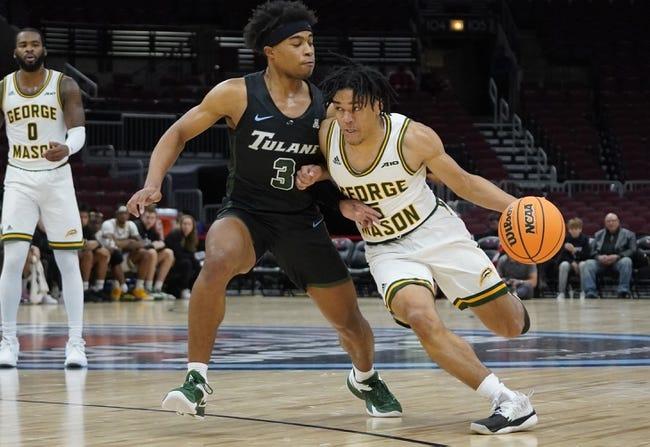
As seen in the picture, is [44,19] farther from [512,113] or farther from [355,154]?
[355,154]

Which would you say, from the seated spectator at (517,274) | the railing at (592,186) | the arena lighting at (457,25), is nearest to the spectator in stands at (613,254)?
the seated spectator at (517,274)

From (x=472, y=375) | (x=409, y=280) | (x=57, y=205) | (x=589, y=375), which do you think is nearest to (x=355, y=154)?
(x=409, y=280)

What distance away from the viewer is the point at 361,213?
487 cm

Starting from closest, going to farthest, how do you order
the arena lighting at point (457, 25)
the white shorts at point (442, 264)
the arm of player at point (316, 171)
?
the white shorts at point (442, 264)
the arm of player at point (316, 171)
the arena lighting at point (457, 25)

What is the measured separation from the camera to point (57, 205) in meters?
7.11

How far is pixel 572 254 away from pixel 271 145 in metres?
12.2

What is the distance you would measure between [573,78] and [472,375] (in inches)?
1003

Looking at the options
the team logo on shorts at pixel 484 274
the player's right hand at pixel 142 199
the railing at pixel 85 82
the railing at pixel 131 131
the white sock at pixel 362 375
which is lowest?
the white sock at pixel 362 375

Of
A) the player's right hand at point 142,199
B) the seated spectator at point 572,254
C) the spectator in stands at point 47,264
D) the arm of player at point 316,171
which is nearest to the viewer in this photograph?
the player's right hand at point 142,199

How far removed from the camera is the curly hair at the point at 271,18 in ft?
16.9

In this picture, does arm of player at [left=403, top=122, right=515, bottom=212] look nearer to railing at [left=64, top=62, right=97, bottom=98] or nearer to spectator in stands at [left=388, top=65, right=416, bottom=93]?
railing at [left=64, top=62, right=97, bottom=98]

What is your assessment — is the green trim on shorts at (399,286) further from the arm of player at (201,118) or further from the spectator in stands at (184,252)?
the spectator in stands at (184,252)

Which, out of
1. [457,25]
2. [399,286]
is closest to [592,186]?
[457,25]

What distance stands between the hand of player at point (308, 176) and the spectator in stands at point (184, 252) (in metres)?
12.5
